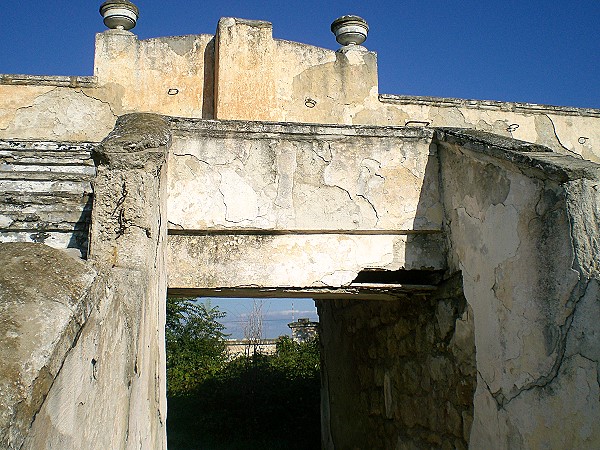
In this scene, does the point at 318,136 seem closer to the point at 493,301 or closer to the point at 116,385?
the point at 493,301

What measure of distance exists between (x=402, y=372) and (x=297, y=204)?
5.57ft

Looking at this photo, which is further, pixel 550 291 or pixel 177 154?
pixel 177 154

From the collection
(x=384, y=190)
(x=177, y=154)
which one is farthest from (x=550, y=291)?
(x=177, y=154)

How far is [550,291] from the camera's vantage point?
2727mm

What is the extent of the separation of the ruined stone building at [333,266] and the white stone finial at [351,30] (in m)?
3.56

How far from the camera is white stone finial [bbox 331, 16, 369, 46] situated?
24.2 ft

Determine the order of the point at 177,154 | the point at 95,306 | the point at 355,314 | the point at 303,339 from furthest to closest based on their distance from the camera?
the point at 303,339 → the point at 355,314 → the point at 177,154 → the point at 95,306

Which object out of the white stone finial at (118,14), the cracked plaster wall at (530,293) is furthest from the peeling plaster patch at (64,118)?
the cracked plaster wall at (530,293)

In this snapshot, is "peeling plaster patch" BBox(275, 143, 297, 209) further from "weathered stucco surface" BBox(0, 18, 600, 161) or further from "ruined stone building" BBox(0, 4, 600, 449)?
"weathered stucco surface" BBox(0, 18, 600, 161)

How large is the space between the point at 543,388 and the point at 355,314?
2.83m

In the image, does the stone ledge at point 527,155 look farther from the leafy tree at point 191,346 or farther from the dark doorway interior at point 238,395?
the leafy tree at point 191,346

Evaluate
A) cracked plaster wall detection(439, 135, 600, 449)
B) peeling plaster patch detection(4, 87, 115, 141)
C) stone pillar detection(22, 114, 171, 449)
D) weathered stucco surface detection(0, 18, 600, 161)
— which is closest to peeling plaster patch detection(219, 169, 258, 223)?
stone pillar detection(22, 114, 171, 449)

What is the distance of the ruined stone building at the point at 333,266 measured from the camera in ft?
5.22

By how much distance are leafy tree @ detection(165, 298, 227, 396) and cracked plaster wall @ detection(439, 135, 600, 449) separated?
6948 mm
